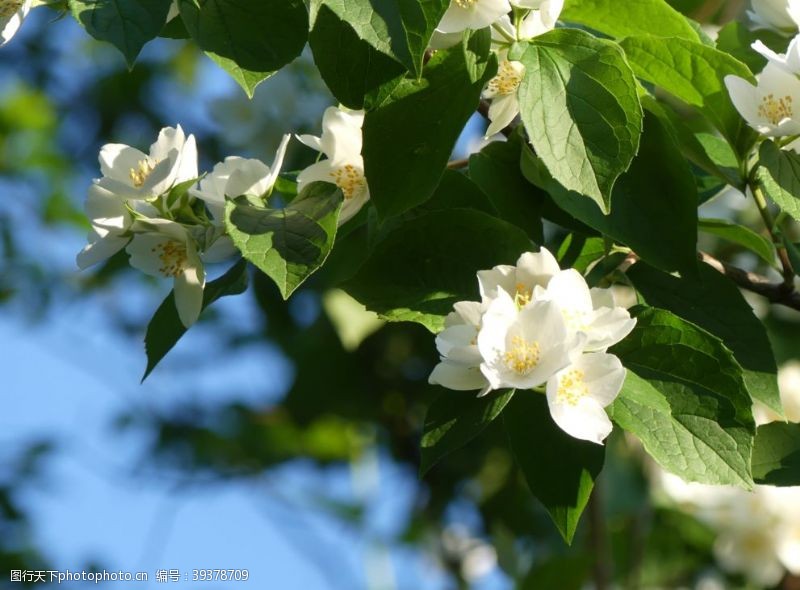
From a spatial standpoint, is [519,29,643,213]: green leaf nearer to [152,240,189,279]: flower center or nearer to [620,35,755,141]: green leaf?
[620,35,755,141]: green leaf

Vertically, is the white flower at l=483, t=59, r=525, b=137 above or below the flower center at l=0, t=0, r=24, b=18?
above

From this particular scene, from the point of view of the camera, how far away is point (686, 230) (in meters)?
0.94

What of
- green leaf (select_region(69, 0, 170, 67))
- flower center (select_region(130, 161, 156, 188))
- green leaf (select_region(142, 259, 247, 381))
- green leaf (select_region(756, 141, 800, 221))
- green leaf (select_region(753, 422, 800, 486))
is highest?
green leaf (select_region(756, 141, 800, 221))

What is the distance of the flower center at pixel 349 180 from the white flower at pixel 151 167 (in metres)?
0.13

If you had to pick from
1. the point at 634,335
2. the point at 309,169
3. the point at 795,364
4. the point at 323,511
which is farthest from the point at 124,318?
the point at 634,335

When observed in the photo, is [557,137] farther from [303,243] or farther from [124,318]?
[124,318]

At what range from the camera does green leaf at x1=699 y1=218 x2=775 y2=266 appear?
109 cm

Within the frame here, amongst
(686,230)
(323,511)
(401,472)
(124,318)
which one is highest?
(686,230)

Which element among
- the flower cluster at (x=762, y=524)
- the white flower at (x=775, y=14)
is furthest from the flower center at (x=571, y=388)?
the flower cluster at (x=762, y=524)

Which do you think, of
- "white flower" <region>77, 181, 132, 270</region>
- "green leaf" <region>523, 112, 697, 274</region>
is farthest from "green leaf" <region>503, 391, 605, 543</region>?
"white flower" <region>77, 181, 132, 270</region>

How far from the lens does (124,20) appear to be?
0.84 m

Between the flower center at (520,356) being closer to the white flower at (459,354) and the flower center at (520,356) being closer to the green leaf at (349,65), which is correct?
the white flower at (459,354)

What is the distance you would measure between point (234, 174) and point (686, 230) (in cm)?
40

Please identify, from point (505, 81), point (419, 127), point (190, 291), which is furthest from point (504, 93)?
point (190, 291)
